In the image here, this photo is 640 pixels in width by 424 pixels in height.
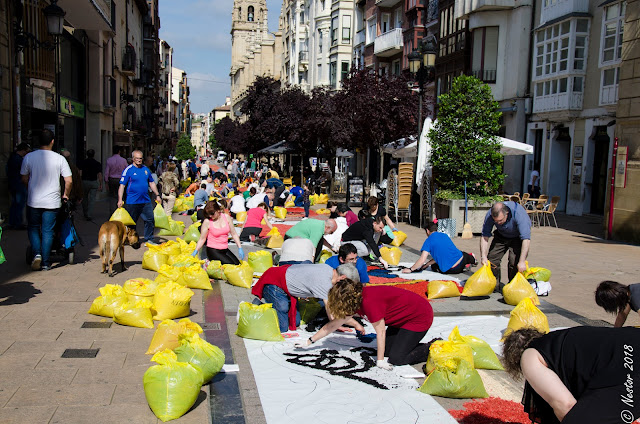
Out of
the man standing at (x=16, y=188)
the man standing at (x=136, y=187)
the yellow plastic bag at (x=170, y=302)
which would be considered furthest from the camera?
the man standing at (x=16, y=188)

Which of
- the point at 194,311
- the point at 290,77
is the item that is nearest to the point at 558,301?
the point at 194,311

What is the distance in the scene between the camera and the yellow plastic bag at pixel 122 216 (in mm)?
10703

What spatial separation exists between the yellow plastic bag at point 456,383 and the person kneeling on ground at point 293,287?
1.15 meters

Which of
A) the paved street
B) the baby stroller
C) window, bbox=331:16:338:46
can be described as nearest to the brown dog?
the paved street

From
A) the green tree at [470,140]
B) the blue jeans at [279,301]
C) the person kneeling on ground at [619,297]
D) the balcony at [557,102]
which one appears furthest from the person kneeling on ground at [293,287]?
the balcony at [557,102]

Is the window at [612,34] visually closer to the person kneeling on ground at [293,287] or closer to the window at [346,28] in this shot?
the person kneeling on ground at [293,287]

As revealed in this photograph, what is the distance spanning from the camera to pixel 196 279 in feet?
29.0

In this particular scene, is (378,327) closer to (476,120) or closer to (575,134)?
(476,120)

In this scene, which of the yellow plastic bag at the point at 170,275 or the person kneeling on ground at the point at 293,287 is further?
the yellow plastic bag at the point at 170,275

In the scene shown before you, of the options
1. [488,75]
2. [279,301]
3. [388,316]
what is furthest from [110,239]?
[488,75]

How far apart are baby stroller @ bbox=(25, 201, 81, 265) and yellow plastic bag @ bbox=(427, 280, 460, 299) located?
5436 mm

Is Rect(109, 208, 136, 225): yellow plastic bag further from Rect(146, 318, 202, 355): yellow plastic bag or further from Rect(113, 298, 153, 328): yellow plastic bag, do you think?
Rect(146, 318, 202, 355): yellow plastic bag

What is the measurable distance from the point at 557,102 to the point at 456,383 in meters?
21.8

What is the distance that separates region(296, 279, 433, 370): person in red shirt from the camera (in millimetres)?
5590
